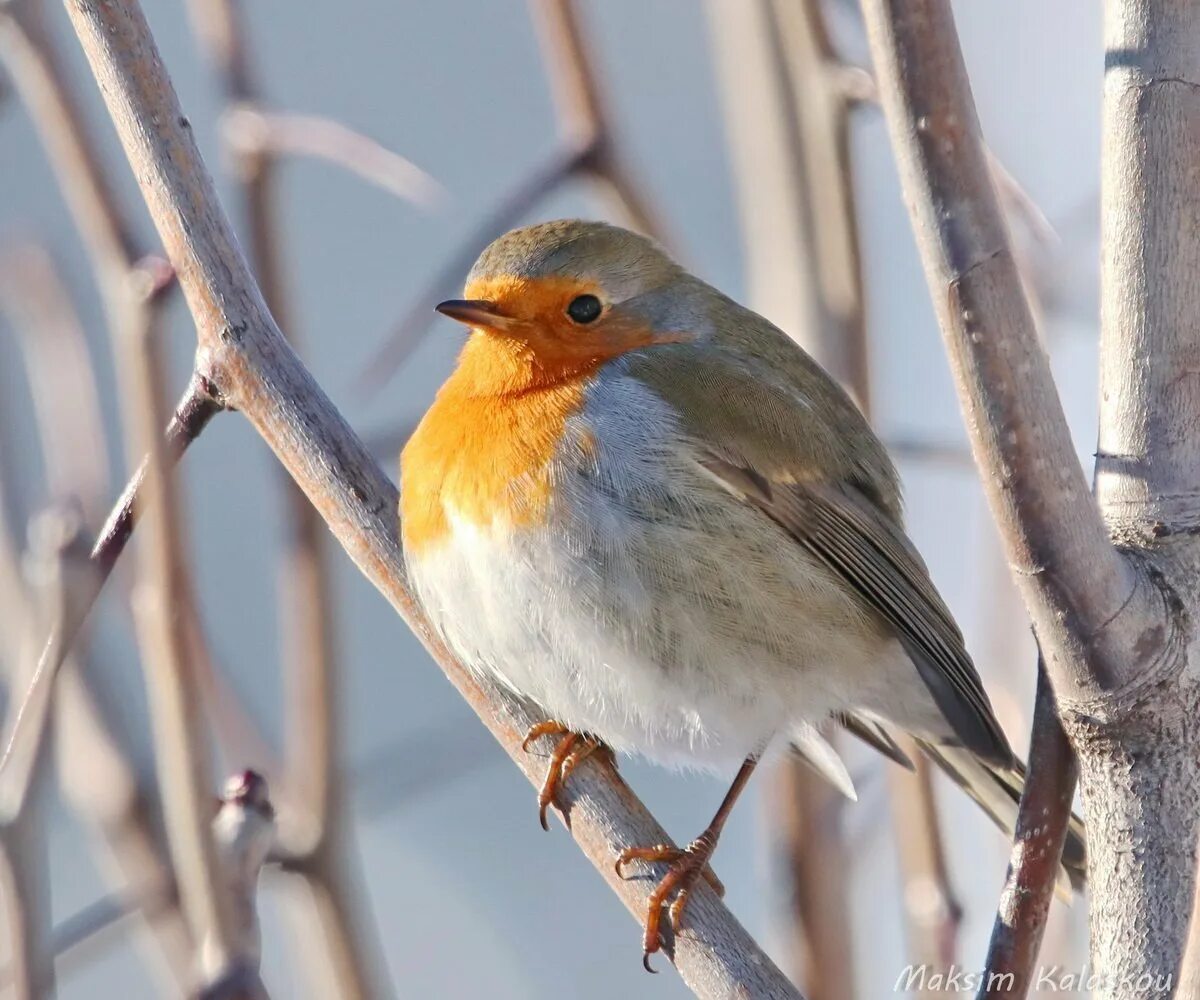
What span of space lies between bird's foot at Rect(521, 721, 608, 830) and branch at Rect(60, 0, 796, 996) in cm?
2

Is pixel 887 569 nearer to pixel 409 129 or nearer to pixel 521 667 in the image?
pixel 521 667

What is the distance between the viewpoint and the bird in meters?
2.39

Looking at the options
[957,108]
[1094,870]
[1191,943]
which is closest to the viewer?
[1191,943]

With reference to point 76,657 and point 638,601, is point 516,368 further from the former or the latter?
point 76,657

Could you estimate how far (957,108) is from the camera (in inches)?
50.6

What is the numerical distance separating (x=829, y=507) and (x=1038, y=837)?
105cm

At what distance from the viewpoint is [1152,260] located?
5.14 ft

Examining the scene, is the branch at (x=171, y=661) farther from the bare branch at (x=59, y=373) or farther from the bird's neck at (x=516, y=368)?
the bird's neck at (x=516, y=368)

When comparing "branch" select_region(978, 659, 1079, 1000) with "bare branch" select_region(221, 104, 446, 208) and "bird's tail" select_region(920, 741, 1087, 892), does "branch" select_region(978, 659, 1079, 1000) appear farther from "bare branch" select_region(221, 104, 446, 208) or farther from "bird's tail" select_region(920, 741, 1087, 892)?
"bare branch" select_region(221, 104, 446, 208)

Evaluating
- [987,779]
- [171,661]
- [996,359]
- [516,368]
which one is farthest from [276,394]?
[987,779]

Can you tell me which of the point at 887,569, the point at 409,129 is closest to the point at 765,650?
the point at 887,569

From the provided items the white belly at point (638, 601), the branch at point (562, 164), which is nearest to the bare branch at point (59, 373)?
the branch at point (562, 164)

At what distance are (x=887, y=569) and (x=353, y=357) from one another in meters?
2.71

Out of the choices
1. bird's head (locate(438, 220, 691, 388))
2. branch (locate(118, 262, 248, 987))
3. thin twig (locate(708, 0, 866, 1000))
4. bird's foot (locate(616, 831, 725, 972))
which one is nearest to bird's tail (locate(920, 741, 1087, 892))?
thin twig (locate(708, 0, 866, 1000))
